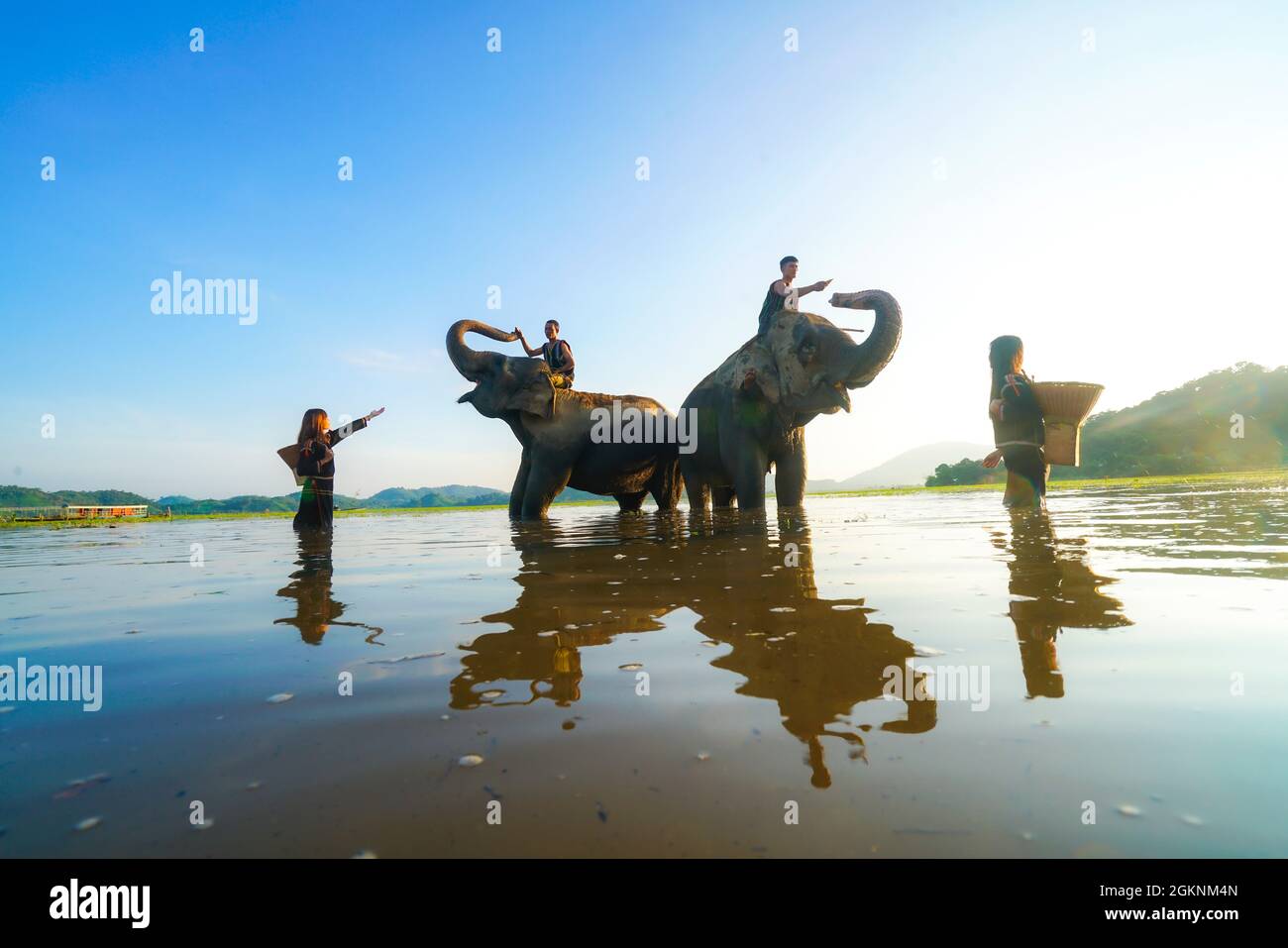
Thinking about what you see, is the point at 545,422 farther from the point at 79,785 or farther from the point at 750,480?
the point at 79,785

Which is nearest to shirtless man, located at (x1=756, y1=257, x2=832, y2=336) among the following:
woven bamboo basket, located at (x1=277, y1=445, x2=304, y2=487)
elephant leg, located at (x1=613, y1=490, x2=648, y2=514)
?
elephant leg, located at (x1=613, y1=490, x2=648, y2=514)

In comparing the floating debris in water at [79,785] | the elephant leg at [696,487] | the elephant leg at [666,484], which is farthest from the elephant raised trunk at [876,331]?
the floating debris in water at [79,785]

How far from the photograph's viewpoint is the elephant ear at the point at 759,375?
32.4 feet

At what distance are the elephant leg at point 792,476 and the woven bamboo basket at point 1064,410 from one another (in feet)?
11.8

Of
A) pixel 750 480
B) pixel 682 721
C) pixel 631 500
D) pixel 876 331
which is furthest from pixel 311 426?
pixel 682 721

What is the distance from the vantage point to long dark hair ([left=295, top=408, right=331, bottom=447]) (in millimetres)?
10680

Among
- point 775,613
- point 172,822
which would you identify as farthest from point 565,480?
point 172,822

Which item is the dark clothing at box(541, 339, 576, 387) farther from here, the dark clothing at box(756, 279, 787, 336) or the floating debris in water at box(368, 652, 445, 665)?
the floating debris in water at box(368, 652, 445, 665)

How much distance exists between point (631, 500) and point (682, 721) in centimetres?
1181

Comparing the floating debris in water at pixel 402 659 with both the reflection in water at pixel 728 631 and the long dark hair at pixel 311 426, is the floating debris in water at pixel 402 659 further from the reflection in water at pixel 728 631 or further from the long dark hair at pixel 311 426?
the long dark hair at pixel 311 426
